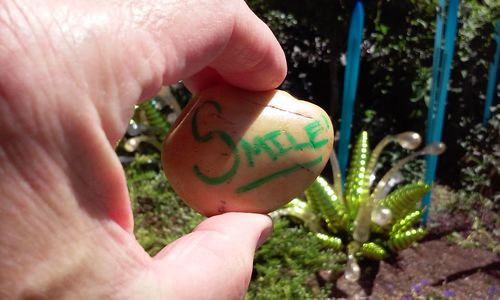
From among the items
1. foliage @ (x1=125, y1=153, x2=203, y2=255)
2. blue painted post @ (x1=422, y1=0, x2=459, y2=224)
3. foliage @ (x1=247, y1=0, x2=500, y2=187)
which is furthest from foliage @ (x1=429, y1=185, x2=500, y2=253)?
foliage @ (x1=125, y1=153, x2=203, y2=255)

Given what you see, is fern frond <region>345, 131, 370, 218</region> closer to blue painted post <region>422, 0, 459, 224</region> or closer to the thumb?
blue painted post <region>422, 0, 459, 224</region>

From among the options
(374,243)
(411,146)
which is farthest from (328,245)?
(411,146)

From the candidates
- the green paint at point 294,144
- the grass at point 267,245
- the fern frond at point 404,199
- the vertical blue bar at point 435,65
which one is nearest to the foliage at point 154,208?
the grass at point 267,245

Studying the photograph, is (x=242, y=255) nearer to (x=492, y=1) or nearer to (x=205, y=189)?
(x=205, y=189)

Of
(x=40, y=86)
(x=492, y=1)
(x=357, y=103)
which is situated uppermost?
(x=40, y=86)

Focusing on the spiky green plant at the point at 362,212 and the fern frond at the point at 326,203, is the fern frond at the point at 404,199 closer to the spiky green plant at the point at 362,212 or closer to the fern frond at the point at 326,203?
the spiky green plant at the point at 362,212

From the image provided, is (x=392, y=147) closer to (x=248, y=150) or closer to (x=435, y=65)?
(x=435, y=65)
